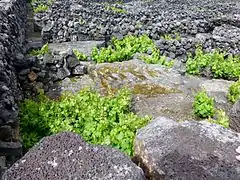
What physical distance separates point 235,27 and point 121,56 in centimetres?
763

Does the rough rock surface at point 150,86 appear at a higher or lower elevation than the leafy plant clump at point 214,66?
higher

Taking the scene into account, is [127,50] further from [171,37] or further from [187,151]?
[187,151]

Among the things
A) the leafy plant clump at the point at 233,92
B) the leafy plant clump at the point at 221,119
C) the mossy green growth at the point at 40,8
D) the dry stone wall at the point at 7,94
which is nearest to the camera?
the dry stone wall at the point at 7,94

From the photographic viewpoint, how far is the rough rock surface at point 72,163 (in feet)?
17.0

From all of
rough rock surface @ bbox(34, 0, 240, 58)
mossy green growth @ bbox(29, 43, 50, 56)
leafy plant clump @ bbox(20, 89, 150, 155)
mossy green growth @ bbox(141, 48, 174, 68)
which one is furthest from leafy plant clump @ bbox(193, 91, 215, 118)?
rough rock surface @ bbox(34, 0, 240, 58)

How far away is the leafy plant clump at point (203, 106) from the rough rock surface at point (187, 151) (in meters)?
3.89

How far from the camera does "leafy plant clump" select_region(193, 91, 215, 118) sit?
1052 cm

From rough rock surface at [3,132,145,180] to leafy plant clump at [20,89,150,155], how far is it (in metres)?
2.61

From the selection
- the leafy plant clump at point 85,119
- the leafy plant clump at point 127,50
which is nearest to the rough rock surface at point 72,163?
the leafy plant clump at point 85,119

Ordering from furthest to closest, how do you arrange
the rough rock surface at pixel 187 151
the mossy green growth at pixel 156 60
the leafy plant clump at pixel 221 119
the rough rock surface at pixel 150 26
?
1. the rough rock surface at pixel 150 26
2. the mossy green growth at pixel 156 60
3. the leafy plant clump at pixel 221 119
4. the rough rock surface at pixel 187 151

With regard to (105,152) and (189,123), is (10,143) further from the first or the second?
(189,123)

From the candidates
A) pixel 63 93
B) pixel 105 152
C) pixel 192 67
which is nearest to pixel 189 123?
pixel 105 152

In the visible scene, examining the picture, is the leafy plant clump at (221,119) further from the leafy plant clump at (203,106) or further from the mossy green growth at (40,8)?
the mossy green growth at (40,8)

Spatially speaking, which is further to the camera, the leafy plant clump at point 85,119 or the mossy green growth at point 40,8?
the mossy green growth at point 40,8
